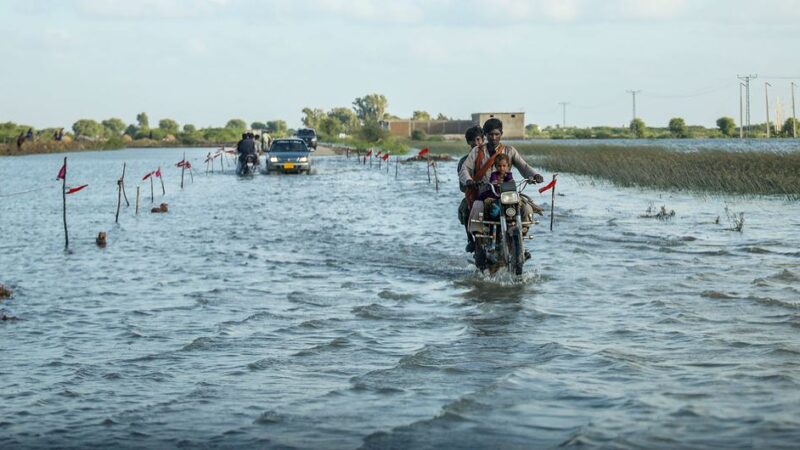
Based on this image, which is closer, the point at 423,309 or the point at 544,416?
the point at 544,416

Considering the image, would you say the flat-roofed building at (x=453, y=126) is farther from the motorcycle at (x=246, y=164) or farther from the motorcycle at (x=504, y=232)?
the motorcycle at (x=504, y=232)

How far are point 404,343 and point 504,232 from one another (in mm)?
3215

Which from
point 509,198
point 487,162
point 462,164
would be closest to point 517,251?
point 509,198

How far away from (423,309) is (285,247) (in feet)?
25.7

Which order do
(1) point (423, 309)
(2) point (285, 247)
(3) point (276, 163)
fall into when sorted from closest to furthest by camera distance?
(1) point (423, 309)
(2) point (285, 247)
(3) point (276, 163)

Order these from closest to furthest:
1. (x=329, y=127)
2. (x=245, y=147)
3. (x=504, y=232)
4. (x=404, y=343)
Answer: (x=404, y=343), (x=504, y=232), (x=245, y=147), (x=329, y=127)

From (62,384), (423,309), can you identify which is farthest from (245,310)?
(62,384)

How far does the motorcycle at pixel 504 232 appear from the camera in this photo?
11805 millimetres

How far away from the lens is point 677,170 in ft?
115

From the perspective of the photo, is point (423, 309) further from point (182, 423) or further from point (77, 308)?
point (182, 423)

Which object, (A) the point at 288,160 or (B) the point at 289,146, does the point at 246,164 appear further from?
(A) the point at 288,160

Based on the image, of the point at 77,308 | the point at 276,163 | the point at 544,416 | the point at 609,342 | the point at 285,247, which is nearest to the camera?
the point at 544,416

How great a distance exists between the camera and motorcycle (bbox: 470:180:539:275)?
11.8m

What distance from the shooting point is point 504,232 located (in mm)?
11883
